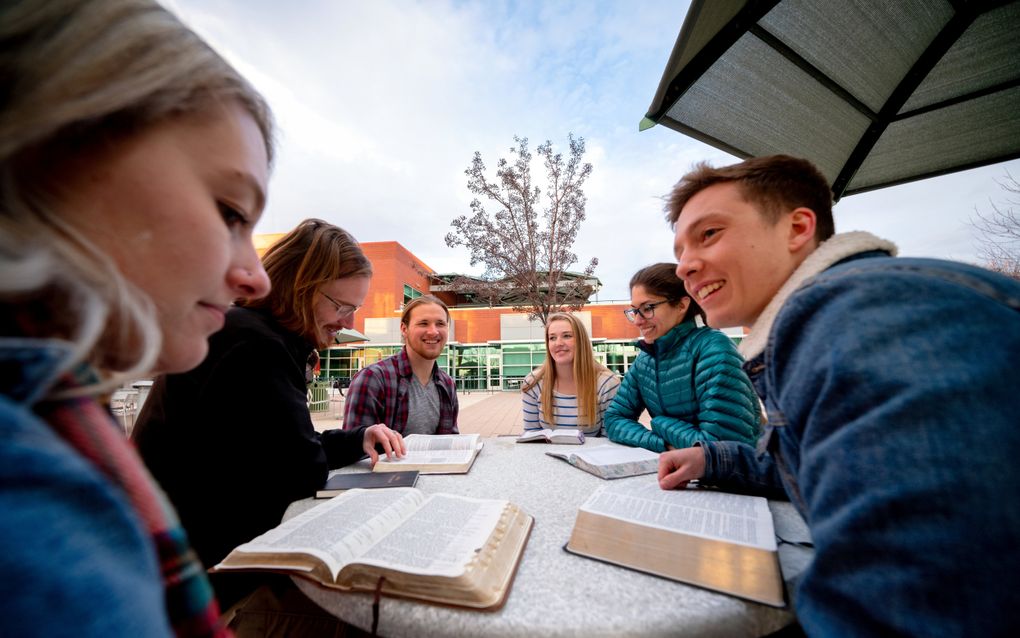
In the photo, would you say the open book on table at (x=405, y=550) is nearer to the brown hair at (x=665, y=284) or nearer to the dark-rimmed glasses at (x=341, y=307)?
the dark-rimmed glasses at (x=341, y=307)

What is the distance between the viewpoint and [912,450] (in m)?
0.58

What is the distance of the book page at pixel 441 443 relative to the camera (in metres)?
2.20

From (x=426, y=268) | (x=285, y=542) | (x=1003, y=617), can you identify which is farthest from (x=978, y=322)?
(x=426, y=268)

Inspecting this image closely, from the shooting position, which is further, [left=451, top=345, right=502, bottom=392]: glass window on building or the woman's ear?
[left=451, top=345, right=502, bottom=392]: glass window on building

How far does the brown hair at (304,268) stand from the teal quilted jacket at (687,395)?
6.52ft

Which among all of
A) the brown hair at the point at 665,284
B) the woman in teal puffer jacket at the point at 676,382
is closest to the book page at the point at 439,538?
the woman in teal puffer jacket at the point at 676,382

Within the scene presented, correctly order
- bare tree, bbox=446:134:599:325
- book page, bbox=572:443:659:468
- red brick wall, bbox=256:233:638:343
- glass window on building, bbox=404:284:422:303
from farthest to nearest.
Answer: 1. glass window on building, bbox=404:284:422:303
2. red brick wall, bbox=256:233:638:343
3. bare tree, bbox=446:134:599:325
4. book page, bbox=572:443:659:468

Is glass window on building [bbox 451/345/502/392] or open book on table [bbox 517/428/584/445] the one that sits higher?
glass window on building [bbox 451/345/502/392]

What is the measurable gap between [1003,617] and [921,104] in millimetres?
3272

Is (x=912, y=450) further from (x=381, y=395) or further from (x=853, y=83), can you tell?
(x=381, y=395)

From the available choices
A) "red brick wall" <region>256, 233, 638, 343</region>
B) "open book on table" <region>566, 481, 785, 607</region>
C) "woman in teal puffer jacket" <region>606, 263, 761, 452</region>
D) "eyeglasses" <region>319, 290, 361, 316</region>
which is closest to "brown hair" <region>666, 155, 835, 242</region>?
"open book on table" <region>566, 481, 785, 607</region>

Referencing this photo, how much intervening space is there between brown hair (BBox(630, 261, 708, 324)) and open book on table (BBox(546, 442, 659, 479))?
1.31 metres

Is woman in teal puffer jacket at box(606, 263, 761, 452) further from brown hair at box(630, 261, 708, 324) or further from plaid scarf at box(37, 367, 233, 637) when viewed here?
plaid scarf at box(37, 367, 233, 637)

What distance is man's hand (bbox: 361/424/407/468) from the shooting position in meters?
1.97
